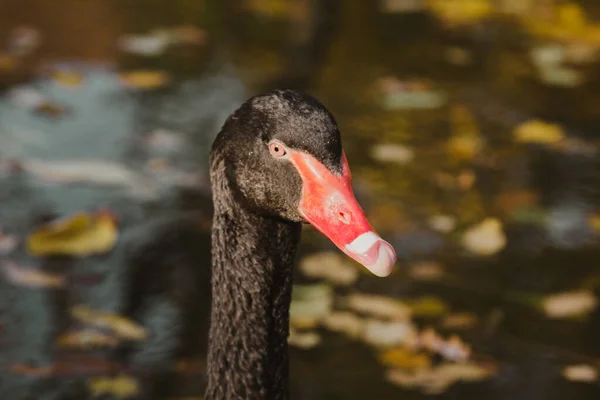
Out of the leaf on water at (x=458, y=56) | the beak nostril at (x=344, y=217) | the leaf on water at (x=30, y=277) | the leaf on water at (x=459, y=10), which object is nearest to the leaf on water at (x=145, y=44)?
the leaf on water at (x=458, y=56)

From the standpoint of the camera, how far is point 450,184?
4.14m

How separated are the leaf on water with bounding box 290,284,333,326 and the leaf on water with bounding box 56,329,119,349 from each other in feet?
2.02

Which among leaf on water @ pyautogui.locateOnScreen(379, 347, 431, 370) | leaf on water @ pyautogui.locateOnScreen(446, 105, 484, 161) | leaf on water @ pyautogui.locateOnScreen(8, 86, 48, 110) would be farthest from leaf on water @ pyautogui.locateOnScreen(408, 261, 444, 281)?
leaf on water @ pyautogui.locateOnScreen(8, 86, 48, 110)

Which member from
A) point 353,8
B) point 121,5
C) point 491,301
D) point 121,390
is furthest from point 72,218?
point 353,8

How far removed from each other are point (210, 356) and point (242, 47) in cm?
308

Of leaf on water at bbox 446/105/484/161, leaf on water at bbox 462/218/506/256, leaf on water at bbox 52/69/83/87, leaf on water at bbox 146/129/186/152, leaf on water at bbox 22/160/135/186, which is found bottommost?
leaf on water at bbox 462/218/506/256

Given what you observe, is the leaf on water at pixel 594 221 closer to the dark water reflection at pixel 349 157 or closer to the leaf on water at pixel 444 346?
the dark water reflection at pixel 349 157

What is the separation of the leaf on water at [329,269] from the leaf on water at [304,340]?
32 cm

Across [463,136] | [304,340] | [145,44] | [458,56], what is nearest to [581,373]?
[304,340]

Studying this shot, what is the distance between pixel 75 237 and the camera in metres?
3.55

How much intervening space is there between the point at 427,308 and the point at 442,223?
0.59 metres

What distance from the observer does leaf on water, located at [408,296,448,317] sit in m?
3.34

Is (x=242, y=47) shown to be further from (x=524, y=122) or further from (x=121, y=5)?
(x=524, y=122)

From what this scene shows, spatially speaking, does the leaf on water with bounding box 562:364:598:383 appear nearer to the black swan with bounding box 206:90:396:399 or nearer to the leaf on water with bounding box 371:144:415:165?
the black swan with bounding box 206:90:396:399
